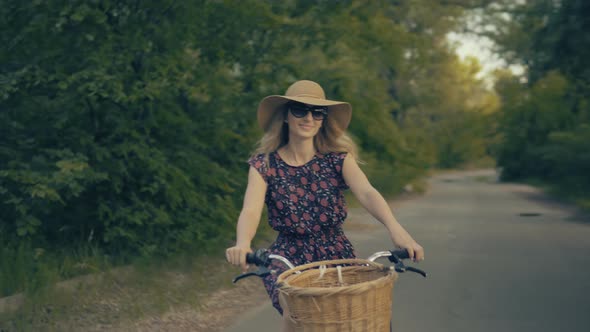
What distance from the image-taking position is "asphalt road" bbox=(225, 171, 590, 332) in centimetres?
612

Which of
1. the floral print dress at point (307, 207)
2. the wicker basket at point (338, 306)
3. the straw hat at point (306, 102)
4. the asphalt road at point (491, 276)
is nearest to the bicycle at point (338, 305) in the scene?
the wicker basket at point (338, 306)

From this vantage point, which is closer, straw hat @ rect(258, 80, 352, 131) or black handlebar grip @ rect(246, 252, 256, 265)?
black handlebar grip @ rect(246, 252, 256, 265)

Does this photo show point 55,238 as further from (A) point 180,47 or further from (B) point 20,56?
(A) point 180,47

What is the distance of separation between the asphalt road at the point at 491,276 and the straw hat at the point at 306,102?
266 centimetres

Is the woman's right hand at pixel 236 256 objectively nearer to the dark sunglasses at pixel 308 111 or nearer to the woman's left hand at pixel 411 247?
the woman's left hand at pixel 411 247

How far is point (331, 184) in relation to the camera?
3631 millimetres

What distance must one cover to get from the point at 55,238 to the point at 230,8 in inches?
135

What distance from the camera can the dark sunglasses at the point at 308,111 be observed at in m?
3.64

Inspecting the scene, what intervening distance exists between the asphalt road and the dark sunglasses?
9.32ft

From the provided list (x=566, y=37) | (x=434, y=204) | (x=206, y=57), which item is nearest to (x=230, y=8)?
(x=206, y=57)

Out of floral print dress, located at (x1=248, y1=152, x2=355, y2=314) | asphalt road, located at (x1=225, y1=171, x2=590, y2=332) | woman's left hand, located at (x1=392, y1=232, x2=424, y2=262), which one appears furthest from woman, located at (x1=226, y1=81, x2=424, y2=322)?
asphalt road, located at (x1=225, y1=171, x2=590, y2=332)

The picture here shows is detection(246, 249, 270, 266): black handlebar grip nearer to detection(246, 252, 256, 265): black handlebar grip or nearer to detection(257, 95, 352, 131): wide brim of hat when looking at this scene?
detection(246, 252, 256, 265): black handlebar grip

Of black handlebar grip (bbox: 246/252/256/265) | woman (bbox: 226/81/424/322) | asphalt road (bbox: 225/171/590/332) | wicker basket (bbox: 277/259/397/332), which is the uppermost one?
woman (bbox: 226/81/424/322)

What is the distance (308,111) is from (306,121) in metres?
0.05
